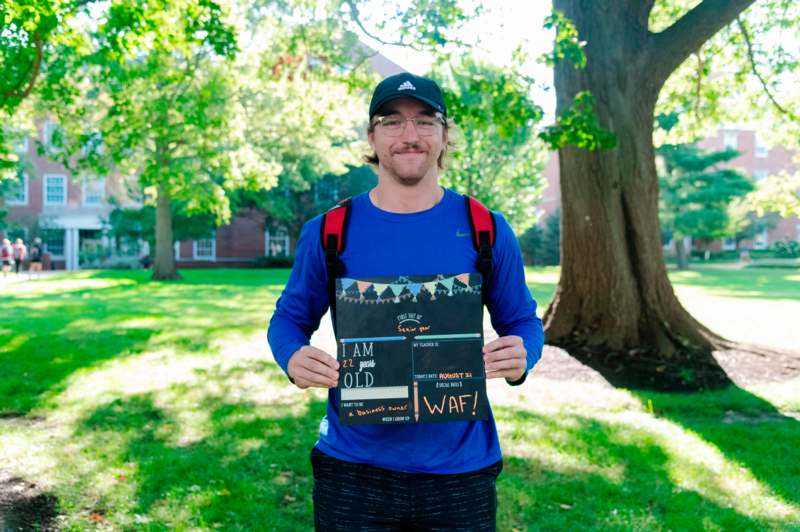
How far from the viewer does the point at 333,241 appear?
2273 mm

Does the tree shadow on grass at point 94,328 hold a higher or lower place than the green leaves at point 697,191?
lower

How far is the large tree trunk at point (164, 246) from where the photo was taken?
28766 mm

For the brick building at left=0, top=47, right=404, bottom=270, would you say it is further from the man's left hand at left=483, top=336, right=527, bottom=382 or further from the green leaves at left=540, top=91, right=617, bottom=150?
the man's left hand at left=483, top=336, right=527, bottom=382

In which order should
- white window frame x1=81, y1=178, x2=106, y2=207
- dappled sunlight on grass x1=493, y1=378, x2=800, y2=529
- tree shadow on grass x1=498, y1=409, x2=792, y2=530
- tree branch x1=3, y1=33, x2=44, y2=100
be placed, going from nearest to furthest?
tree shadow on grass x1=498, y1=409, x2=792, y2=530, dappled sunlight on grass x1=493, y1=378, x2=800, y2=529, tree branch x1=3, y1=33, x2=44, y2=100, white window frame x1=81, y1=178, x2=106, y2=207

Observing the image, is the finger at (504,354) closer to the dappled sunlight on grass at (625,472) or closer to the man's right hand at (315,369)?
the man's right hand at (315,369)

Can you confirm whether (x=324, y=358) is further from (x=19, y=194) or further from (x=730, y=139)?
(x=730, y=139)

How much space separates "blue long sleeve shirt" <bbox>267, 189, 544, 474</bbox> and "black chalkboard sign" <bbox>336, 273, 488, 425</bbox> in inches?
4.3

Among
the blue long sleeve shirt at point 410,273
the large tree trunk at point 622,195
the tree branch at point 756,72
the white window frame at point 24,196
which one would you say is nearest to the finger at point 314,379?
the blue long sleeve shirt at point 410,273

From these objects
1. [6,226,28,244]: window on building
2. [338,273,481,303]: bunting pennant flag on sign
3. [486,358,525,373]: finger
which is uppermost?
[6,226,28,244]: window on building

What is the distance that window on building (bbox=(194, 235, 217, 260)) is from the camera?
4625 cm

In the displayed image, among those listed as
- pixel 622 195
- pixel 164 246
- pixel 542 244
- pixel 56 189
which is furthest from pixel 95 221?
pixel 622 195

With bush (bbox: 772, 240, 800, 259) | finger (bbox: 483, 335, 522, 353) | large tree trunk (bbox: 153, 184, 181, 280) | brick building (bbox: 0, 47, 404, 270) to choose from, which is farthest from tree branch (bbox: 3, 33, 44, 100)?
bush (bbox: 772, 240, 800, 259)

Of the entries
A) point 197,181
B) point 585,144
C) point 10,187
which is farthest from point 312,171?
point 585,144

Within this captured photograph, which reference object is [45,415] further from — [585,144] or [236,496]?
[585,144]
